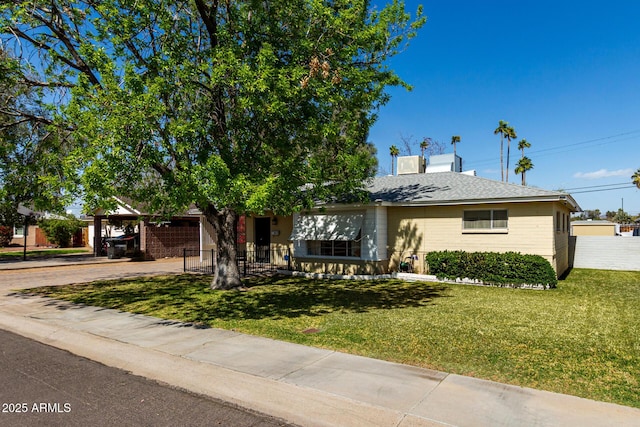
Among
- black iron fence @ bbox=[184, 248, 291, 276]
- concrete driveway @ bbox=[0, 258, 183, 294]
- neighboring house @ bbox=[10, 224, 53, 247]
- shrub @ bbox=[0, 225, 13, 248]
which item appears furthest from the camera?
neighboring house @ bbox=[10, 224, 53, 247]

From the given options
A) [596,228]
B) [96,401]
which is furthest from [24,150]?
[596,228]

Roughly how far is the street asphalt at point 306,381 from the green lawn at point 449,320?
463 mm

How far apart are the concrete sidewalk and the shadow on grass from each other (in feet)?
6.46

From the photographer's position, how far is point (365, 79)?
35.1 feet

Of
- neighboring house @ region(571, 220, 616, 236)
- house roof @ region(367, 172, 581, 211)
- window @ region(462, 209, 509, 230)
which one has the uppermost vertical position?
house roof @ region(367, 172, 581, 211)

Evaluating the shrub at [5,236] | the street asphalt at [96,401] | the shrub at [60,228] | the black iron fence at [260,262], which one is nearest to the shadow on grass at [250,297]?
the black iron fence at [260,262]

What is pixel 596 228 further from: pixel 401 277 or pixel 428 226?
pixel 401 277

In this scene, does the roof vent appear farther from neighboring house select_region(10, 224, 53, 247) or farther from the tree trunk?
neighboring house select_region(10, 224, 53, 247)

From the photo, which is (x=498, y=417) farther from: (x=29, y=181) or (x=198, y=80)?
(x=29, y=181)

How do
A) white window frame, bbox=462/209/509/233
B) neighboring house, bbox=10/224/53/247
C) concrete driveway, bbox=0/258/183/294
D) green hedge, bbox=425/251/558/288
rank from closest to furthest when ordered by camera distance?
green hedge, bbox=425/251/558/288 → white window frame, bbox=462/209/509/233 → concrete driveway, bbox=0/258/183/294 → neighboring house, bbox=10/224/53/247

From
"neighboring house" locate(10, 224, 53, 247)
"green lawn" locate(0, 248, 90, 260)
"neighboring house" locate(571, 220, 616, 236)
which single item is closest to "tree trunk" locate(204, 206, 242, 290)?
"green lawn" locate(0, 248, 90, 260)

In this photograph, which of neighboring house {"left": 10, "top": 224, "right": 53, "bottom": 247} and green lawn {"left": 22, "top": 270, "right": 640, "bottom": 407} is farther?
neighboring house {"left": 10, "top": 224, "right": 53, "bottom": 247}

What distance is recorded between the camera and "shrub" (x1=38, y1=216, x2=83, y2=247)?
111ft

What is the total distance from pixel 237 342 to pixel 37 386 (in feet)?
10.0
